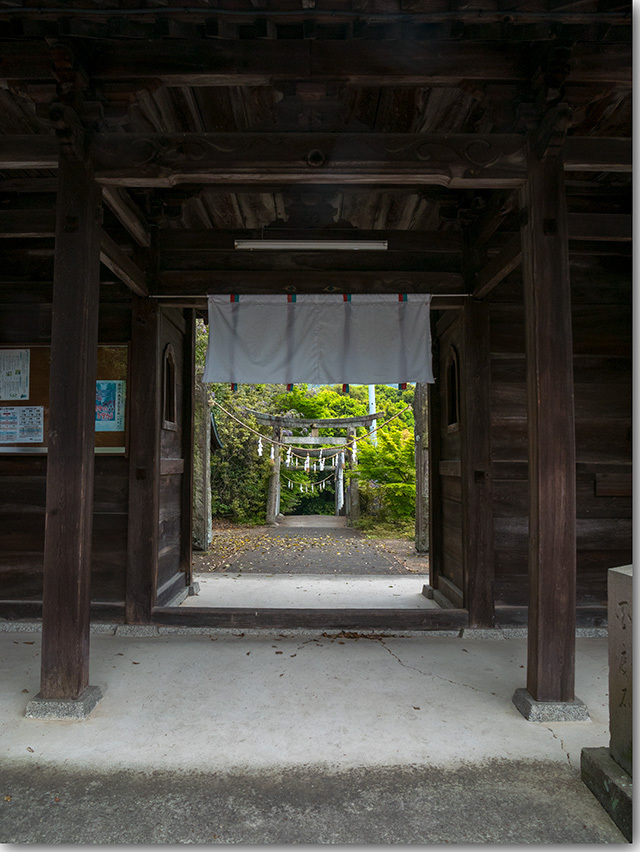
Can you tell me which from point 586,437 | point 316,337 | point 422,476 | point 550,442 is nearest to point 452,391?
point 586,437

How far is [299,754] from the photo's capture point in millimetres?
2875

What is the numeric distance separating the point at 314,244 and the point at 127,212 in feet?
5.38

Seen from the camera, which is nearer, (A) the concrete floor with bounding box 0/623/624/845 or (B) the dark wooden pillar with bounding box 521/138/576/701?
(A) the concrete floor with bounding box 0/623/624/845

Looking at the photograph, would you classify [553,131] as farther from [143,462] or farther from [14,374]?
[14,374]

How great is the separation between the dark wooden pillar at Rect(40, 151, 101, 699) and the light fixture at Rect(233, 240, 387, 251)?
1682 mm

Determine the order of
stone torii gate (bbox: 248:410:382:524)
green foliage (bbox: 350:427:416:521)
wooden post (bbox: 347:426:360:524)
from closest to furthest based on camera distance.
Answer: green foliage (bbox: 350:427:416:521), wooden post (bbox: 347:426:360:524), stone torii gate (bbox: 248:410:382:524)

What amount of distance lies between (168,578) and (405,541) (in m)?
8.57

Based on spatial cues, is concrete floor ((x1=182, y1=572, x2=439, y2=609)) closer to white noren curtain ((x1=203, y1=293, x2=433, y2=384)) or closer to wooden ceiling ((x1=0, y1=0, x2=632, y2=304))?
white noren curtain ((x1=203, y1=293, x2=433, y2=384))

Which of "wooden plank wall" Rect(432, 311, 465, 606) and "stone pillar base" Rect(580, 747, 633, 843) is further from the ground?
"wooden plank wall" Rect(432, 311, 465, 606)

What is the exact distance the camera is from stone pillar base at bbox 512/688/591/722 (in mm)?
3246

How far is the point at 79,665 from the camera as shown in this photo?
3355mm

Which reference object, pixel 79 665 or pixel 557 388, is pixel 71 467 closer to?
pixel 79 665

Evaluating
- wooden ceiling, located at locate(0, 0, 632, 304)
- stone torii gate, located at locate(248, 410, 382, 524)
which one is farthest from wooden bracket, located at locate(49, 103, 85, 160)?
stone torii gate, located at locate(248, 410, 382, 524)

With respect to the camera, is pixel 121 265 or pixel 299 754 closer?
pixel 299 754
